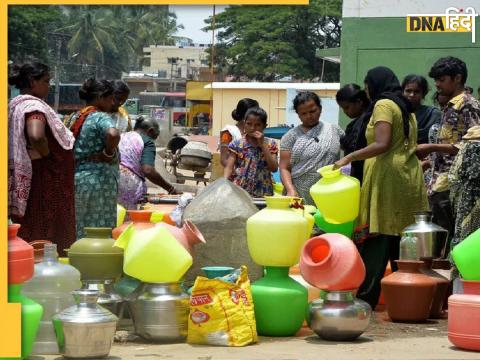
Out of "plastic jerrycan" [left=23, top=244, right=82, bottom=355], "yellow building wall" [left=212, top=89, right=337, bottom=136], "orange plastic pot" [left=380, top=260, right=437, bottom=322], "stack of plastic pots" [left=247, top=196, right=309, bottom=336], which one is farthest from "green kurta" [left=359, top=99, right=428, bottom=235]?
"yellow building wall" [left=212, top=89, right=337, bottom=136]

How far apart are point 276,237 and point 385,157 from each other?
1.29 m

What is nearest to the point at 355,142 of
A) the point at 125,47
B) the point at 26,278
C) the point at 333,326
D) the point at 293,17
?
the point at 333,326

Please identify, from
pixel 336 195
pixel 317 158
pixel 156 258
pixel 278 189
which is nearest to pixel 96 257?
pixel 156 258

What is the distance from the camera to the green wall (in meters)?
11.8

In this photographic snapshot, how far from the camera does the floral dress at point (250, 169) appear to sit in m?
7.77

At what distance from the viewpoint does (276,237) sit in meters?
5.67

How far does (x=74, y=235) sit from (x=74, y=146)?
28.4 inches

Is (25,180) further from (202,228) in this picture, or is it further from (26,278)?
(26,278)

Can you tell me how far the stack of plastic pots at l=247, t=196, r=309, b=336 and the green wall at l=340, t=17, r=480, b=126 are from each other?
622 centimetres

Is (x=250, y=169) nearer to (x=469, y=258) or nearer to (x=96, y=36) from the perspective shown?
(x=469, y=258)

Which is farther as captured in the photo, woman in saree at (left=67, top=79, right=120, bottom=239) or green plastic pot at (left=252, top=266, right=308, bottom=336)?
woman in saree at (left=67, top=79, right=120, bottom=239)

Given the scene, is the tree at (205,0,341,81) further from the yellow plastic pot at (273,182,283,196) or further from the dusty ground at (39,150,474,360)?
the dusty ground at (39,150,474,360)

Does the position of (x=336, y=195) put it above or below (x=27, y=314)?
above

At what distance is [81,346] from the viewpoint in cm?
489
